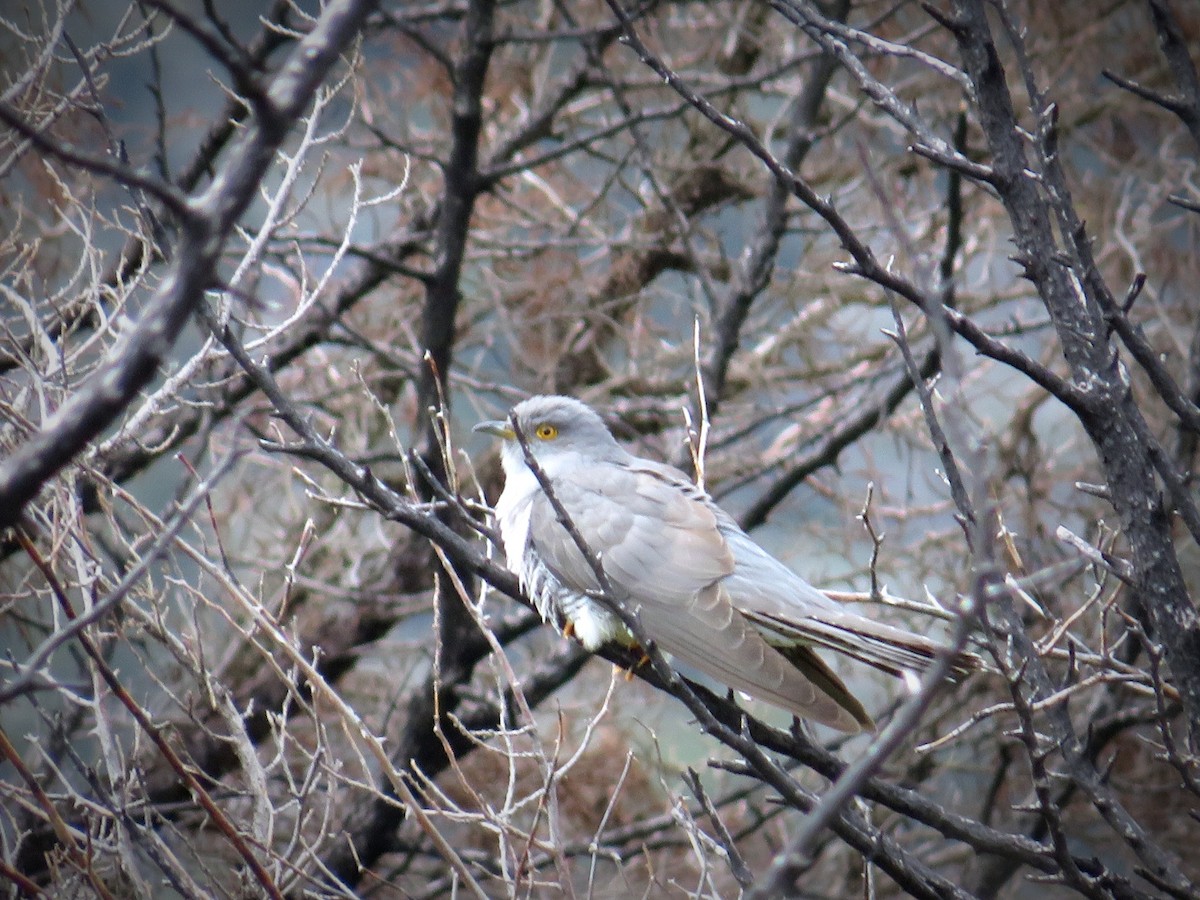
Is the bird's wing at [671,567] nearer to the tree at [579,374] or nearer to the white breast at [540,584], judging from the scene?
the white breast at [540,584]

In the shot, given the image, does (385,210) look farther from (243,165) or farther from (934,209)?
(243,165)

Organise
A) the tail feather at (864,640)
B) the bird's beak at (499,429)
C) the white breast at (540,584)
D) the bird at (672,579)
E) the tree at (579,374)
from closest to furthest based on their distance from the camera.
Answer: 1. the tail feather at (864,640)
2. the bird at (672,579)
3. the white breast at (540,584)
4. the bird's beak at (499,429)
5. the tree at (579,374)

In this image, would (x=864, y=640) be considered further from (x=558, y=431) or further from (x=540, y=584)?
(x=558, y=431)

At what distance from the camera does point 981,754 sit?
654cm

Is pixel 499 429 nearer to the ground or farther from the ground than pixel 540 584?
farther from the ground

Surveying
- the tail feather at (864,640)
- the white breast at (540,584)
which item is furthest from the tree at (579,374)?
the tail feather at (864,640)

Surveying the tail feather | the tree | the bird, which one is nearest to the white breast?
the bird

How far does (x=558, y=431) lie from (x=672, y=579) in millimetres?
862

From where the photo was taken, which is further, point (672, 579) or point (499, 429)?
point (499, 429)

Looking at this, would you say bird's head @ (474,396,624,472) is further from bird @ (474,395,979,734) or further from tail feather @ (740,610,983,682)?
tail feather @ (740,610,983,682)

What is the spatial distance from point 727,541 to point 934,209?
Answer: 287cm

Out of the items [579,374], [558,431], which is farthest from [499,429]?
[579,374]

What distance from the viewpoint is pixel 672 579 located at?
Result: 3439mm

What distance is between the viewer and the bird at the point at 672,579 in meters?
2.88
